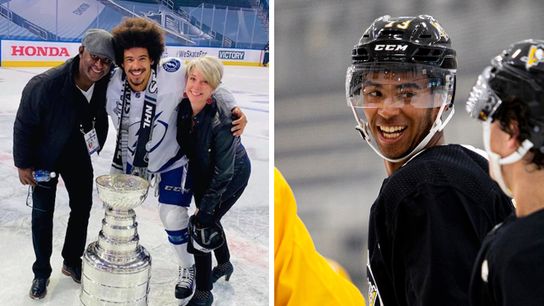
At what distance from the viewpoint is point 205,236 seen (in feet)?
6.18

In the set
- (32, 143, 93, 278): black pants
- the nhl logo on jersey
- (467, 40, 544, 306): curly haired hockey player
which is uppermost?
the nhl logo on jersey

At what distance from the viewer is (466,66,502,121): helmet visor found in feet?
2.67

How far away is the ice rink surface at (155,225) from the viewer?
5.48ft

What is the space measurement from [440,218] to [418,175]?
0.32ft

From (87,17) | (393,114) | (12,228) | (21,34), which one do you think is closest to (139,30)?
(87,17)

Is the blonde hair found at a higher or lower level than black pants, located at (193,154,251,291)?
higher

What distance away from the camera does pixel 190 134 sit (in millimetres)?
1744

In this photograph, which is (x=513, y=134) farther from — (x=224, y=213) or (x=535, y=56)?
(x=224, y=213)

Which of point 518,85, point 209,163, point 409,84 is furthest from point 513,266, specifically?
point 209,163

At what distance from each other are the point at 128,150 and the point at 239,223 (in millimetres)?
488

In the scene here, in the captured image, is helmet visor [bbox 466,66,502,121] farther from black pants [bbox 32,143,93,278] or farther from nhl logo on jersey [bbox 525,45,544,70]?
black pants [bbox 32,143,93,278]

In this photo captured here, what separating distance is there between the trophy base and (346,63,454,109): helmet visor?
3.10 feet

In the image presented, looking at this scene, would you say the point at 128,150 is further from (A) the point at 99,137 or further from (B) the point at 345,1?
(B) the point at 345,1

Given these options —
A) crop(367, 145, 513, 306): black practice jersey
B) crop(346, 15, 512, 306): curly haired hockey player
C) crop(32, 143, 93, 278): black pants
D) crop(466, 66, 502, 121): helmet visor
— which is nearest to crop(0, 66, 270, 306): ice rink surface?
crop(32, 143, 93, 278): black pants
